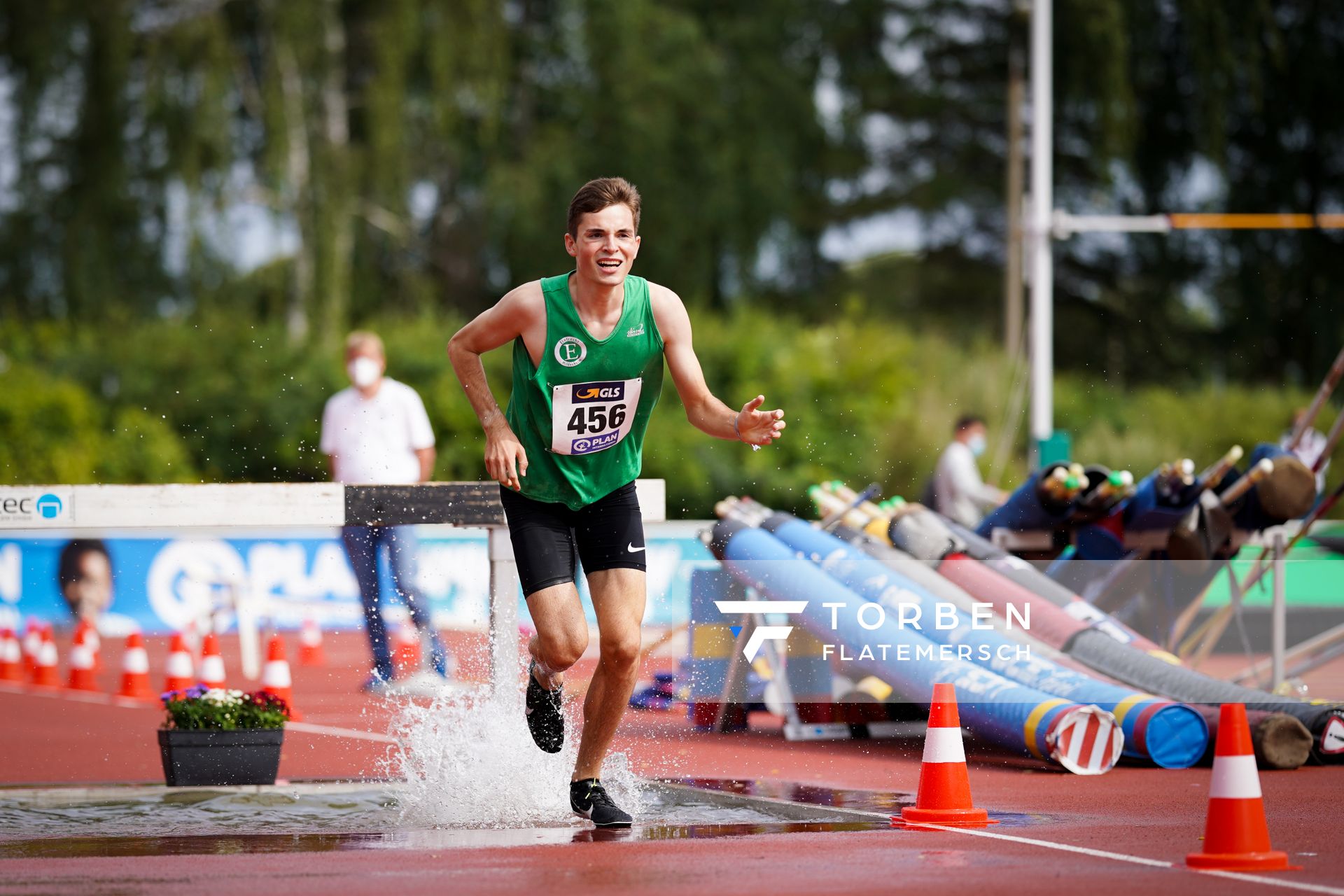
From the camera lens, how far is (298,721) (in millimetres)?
10180

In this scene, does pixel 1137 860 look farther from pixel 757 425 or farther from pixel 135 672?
pixel 135 672

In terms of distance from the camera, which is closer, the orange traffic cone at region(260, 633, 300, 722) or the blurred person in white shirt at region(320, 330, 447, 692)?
the orange traffic cone at region(260, 633, 300, 722)

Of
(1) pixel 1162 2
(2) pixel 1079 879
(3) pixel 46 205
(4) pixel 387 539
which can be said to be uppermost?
(1) pixel 1162 2

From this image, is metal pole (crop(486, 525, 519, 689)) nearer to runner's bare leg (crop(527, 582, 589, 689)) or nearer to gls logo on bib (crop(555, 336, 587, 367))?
runner's bare leg (crop(527, 582, 589, 689))

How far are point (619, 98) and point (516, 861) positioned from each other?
25659mm

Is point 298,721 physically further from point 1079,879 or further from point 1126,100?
point 1126,100

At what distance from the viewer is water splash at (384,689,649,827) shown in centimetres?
699

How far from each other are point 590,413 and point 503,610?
173 centimetres

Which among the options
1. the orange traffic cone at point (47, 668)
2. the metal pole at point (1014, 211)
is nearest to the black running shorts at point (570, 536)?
the orange traffic cone at point (47, 668)

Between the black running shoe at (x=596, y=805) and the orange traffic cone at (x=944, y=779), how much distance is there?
1047 mm

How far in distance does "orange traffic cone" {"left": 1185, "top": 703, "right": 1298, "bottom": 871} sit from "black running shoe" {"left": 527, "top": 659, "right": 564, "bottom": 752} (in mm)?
2396

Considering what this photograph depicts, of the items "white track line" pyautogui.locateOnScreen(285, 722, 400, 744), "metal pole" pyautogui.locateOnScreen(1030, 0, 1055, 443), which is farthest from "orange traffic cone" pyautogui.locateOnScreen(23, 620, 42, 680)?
"metal pole" pyautogui.locateOnScreen(1030, 0, 1055, 443)

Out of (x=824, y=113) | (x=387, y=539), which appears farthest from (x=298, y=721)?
(x=824, y=113)

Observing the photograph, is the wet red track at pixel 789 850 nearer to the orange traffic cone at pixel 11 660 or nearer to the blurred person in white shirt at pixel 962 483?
the orange traffic cone at pixel 11 660
